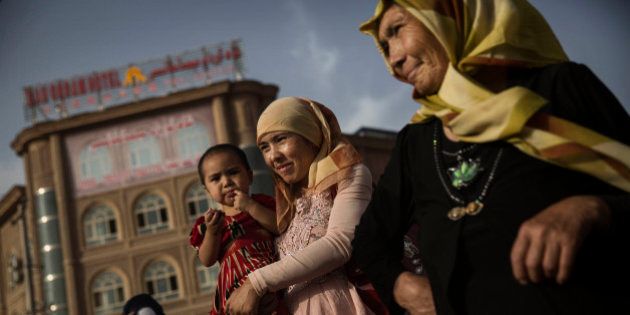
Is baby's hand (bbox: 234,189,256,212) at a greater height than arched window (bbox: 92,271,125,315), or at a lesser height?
lesser

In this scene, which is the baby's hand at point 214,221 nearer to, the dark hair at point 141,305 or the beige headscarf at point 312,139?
the beige headscarf at point 312,139

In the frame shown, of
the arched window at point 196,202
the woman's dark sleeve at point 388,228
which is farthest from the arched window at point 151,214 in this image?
the woman's dark sleeve at point 388,228

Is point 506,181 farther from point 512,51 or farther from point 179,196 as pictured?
point 179,196

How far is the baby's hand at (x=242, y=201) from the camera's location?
8.43 feet

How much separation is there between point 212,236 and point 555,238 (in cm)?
145

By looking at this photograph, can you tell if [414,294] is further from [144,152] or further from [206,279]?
[144,152]

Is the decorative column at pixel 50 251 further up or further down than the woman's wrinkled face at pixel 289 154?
further up

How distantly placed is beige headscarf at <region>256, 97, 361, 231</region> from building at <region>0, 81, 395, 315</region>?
22.7 metres

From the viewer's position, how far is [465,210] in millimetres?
1454

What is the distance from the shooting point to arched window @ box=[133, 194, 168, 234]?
2600 cm

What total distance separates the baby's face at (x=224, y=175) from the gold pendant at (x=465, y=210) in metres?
1.29

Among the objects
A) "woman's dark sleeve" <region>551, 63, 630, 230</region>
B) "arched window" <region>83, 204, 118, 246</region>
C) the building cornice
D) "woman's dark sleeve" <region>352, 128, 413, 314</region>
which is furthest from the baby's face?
"arched window" <region>83, 204, 118, 246</region>

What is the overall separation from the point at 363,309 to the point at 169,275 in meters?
23.9

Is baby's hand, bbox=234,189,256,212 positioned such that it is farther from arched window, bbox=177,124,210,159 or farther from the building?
arched window, bbox=177,124,210,159
